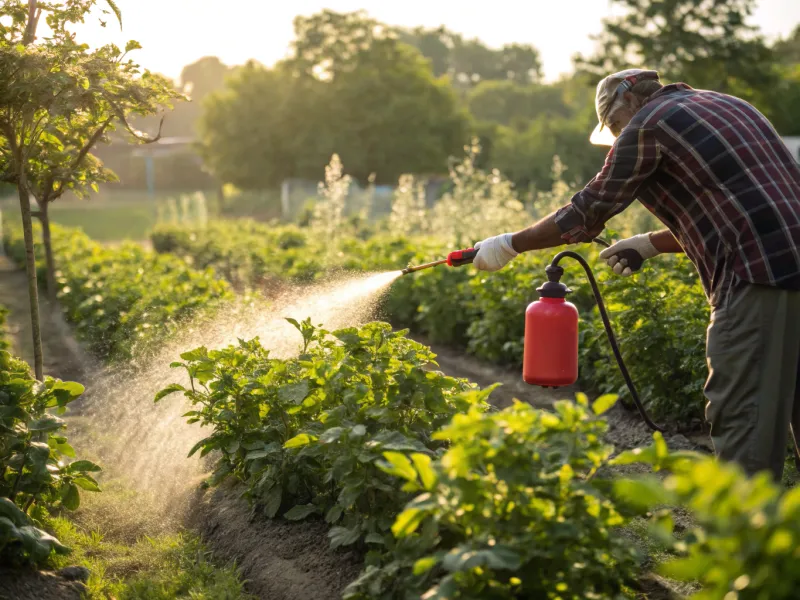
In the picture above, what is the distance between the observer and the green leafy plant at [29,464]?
334 centimetres

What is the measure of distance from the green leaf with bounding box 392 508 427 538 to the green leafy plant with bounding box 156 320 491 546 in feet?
1.67

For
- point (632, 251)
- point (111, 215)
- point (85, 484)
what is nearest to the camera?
point (632, 251)

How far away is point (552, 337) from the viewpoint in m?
3.53

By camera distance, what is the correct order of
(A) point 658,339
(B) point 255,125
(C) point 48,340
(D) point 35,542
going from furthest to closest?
(B) point 255,125 → (C) point 48,340 → (A) point 658,339 → (D) point 35,542

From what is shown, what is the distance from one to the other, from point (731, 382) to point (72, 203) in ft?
192

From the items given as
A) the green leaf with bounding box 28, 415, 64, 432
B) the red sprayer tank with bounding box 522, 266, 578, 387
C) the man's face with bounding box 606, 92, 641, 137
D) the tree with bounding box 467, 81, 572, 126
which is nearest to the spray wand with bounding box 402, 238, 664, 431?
the red sprayer tank with bounding box 522, 266, 578, 387

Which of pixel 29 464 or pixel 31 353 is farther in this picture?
pixel 31 353

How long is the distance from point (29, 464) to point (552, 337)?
2.12 m

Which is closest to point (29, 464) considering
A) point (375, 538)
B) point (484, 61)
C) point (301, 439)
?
point (301, 439)

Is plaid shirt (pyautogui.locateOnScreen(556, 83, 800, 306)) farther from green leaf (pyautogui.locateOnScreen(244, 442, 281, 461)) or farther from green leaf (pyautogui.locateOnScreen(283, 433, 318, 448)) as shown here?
green leaf (pyautogui.locateOnScreen(244, 442, 281, 461))

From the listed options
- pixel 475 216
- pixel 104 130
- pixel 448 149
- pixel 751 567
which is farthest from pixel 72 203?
pixel 751 567

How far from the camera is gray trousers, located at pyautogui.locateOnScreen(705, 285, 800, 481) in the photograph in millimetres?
3004

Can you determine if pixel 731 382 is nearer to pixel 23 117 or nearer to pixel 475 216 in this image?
pixel 23 117

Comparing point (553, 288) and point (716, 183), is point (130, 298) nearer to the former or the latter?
point (553, 288)
